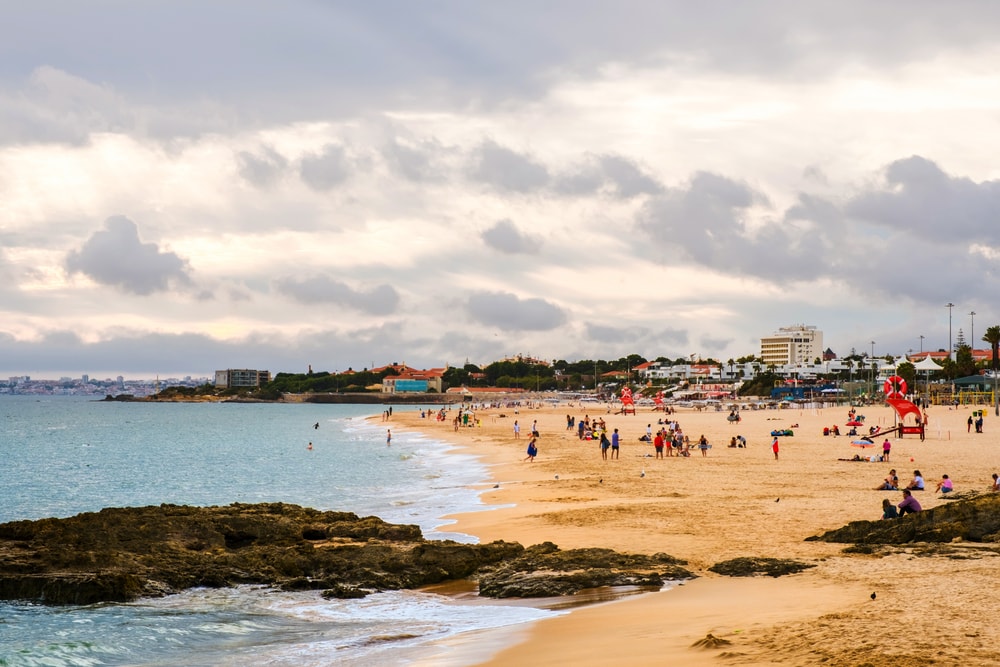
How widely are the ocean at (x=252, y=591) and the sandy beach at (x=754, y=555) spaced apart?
1.49 meters

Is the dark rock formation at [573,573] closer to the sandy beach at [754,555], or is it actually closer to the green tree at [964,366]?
the sandy beach at [754,555]

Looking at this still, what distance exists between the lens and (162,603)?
1348 centimetres

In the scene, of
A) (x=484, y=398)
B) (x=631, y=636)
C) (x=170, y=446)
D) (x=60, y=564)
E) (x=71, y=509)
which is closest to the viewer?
(x=631, y=636)

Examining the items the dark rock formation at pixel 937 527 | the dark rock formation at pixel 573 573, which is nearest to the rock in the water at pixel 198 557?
the dark rock formation at pixel 573 573

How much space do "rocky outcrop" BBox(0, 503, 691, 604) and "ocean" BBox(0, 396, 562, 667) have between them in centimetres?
43

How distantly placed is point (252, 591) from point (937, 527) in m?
10.9

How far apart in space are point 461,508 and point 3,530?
1151 cm

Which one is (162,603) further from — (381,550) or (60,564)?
(381,550)

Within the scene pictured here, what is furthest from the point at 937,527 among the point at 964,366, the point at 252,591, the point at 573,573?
the point at 964,366

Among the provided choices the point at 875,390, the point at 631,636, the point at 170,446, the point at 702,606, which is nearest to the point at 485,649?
the point at 631,636

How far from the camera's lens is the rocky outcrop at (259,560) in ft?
43.8

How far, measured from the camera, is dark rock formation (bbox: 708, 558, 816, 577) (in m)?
12.6

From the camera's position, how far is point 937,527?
1392cm

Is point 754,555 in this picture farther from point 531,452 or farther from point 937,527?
point 531,452
